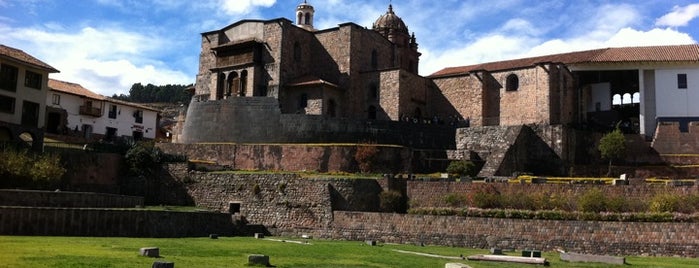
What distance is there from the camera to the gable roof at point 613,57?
137 ft

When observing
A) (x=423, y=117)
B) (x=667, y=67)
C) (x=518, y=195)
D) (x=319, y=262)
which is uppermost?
(x=667, y=67)

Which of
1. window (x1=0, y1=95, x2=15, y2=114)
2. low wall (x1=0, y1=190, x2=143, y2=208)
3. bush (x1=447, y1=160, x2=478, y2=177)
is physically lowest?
low wall (x1=0, y1=190, x2=143, y2=208)

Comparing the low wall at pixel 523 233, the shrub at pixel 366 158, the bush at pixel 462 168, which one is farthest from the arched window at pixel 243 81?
the low wall at pixel 523 233

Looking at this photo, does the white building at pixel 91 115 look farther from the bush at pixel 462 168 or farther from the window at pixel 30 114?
the bush at pixel 462 168

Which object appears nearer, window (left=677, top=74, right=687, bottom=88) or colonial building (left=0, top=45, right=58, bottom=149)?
colonial building (left=0, top=45, right=58, bottom=149)

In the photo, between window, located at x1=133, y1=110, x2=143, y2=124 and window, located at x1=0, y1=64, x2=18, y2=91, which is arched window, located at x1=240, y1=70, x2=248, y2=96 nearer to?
window, located at x1=133, y1=110, x2=143, y2=124

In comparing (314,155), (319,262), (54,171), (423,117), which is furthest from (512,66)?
(319,262)

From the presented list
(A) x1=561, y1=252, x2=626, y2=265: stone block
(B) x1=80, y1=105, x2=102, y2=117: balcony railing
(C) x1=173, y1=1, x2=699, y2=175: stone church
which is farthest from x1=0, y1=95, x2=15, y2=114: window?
(A) x1=561, y1=252, x2=626, y2=265: stone block

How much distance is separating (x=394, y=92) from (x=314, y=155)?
13.4m

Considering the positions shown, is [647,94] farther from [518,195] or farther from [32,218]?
[32,218]

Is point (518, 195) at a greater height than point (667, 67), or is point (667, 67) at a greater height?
point (667, 67)

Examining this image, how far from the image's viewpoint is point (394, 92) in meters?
44.3

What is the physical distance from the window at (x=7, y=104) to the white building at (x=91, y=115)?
36.2 feet

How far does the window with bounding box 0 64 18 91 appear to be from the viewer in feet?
105
